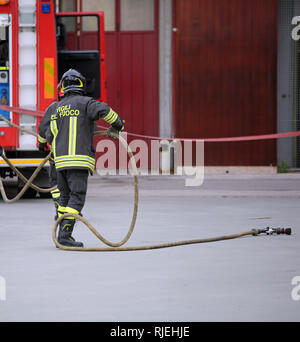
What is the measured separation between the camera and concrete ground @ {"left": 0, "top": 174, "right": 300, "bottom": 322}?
5816 millimetres

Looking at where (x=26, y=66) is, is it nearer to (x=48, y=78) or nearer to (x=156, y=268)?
(x=48, y=78)

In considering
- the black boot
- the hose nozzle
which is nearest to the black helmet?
the black boot

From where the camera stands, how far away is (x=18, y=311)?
5.79m

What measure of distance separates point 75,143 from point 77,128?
0.15 metres

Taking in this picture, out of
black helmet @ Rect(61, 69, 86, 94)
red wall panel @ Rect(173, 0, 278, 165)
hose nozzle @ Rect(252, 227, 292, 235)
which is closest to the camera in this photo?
black helmet @ Rect(61, 69, 86, 94)

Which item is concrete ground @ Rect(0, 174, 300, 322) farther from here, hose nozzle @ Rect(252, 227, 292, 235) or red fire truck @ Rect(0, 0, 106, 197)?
red fire truck @ Rect(0, 0, 106, 197)

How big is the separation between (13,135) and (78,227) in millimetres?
3573

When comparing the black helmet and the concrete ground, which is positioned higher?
the black helmet

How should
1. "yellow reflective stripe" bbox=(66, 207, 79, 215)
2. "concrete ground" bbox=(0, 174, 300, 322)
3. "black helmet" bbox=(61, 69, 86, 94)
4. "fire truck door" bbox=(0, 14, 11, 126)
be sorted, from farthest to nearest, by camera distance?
1. "fire truck door" bbox=(0, 14, 11, 126)
2. "black helmet" bbox=(61, 69, 86, 94)
3. "yellow reflective stripe" bbox=(66, 207, 79, 215)
4. "concrete ground" bbox=(0, 174, 300, 322)

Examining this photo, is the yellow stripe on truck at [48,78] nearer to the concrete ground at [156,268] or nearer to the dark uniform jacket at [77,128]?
the concrete ground at [156,268]

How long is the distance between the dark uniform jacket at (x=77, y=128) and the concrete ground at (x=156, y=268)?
2.97 feet

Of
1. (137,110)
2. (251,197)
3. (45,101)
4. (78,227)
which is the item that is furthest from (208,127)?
(78,227)

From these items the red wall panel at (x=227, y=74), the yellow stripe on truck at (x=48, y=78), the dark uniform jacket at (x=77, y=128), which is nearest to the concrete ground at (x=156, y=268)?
the dark uniform jacket at (x=77, y=128)

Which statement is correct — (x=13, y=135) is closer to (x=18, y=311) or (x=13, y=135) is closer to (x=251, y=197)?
(x=251, y=197)
